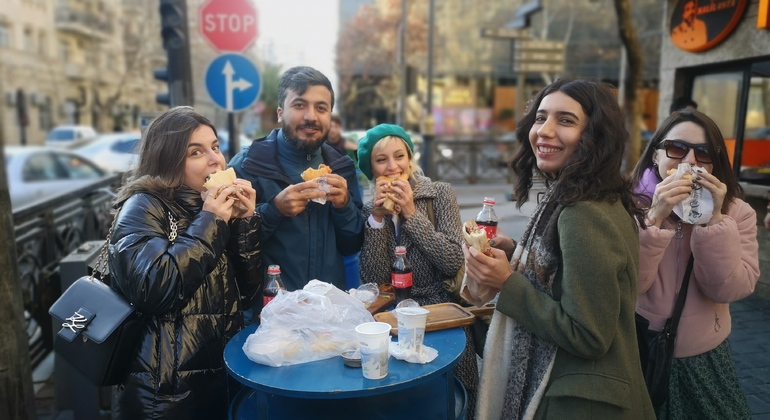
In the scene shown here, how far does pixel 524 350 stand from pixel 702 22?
5905mm

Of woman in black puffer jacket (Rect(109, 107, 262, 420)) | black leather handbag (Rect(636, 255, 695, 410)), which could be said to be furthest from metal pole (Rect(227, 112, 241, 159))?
black leather handbag (Rect(636, 255, 695, 410))

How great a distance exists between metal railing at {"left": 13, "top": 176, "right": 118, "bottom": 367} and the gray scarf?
3704 millimetres

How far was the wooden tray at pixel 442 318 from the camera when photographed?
2475 millimetres

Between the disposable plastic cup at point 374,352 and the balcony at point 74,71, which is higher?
the balcony at point 74,71

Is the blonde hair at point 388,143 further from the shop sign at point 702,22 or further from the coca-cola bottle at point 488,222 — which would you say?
the shop sign at point 702,22

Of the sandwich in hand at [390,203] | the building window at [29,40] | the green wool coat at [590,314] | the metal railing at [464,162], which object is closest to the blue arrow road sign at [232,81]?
the sandwich in hand at [390,203]

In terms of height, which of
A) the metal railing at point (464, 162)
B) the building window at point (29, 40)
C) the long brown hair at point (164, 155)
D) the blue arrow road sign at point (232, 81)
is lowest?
the metal railing at point (464, 162)

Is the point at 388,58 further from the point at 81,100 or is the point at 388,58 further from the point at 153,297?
the point at 153,297

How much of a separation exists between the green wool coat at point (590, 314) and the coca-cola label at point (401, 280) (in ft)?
2.89

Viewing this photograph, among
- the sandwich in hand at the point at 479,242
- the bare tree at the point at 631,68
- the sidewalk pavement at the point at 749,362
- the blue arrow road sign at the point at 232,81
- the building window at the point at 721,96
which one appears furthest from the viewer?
the bare tree at the point at 631,68

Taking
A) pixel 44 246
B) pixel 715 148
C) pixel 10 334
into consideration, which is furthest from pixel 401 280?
pixel 44 246

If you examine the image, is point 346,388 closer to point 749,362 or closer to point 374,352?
point 374,352

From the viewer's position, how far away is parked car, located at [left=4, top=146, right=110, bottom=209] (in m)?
8.97

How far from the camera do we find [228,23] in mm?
6766
